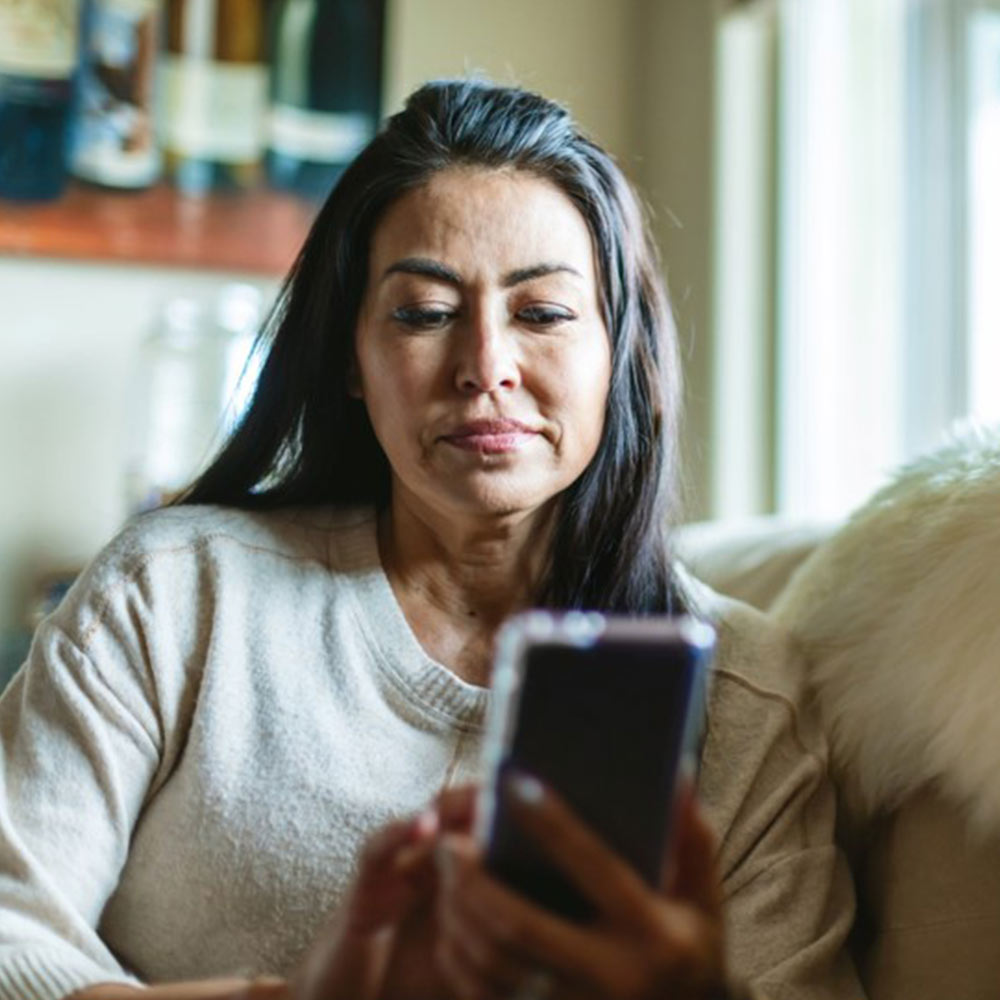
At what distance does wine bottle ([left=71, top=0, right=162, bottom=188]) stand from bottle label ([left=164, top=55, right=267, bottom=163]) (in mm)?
39

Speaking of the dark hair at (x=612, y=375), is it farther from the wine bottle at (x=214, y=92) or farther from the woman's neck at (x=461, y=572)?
the wine bottle at (x=214, y=92)

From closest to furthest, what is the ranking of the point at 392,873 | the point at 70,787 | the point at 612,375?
the point at 392,873 → the point at 70,787 → the point at 612,375

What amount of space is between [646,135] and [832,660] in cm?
180

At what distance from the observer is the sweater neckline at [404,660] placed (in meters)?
1.22

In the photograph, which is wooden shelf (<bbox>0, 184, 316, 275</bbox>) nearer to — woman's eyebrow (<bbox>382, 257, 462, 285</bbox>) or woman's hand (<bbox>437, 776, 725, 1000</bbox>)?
woman's eyebrow (<bbox>382, 257, 462, 285</bbox>)

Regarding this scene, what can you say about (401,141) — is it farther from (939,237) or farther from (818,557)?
(939,237)

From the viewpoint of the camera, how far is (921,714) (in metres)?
1.15

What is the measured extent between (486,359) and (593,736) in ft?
1.77

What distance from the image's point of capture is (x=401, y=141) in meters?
1.30

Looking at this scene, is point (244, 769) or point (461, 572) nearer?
point (244, 769)

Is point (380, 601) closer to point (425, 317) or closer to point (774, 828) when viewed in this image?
point (425, 317)

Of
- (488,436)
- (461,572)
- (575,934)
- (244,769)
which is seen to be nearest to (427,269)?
(488,436)

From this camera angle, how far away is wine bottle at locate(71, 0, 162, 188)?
2.58 m

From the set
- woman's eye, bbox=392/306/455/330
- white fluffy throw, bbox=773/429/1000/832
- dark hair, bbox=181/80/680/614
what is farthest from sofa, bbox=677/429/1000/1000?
woman's eye, bbox=392/306/455/330
